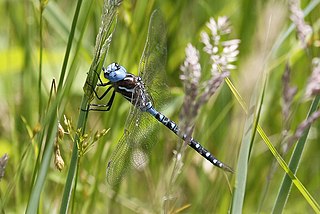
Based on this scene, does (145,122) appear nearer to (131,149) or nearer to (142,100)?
(142,100)

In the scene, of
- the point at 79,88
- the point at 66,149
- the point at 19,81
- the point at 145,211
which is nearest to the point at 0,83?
the point at 19,81

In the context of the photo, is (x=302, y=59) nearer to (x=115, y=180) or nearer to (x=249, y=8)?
(x=249, y=8)

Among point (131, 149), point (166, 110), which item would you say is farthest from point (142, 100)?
point (166, 110)

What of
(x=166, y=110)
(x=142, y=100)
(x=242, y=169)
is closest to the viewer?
(x=242, y=169)

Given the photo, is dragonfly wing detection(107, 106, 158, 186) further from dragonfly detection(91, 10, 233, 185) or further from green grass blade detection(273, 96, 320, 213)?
green grass blade detection(273, 96, 320, 213)

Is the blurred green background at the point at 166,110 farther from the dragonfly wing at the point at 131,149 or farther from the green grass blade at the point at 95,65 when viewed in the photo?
the green grass blade at the point at 95,65

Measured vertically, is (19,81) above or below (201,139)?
above

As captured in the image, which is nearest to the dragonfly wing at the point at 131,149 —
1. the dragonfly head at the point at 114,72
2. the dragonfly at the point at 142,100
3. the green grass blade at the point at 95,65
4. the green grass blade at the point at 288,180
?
the dragonfly at the point at 142,100
